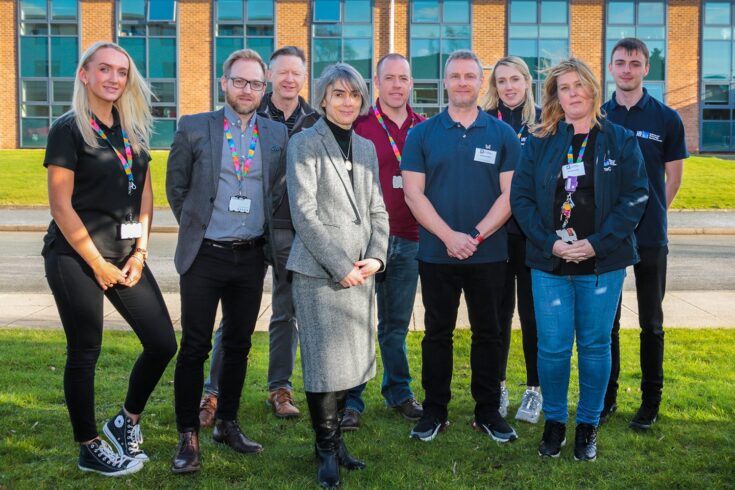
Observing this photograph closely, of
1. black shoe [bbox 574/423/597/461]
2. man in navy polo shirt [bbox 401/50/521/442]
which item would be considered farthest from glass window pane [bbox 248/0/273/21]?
black shoe [bbox 574/423/597/461]

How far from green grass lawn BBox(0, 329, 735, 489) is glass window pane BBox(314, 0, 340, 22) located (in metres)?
29.1

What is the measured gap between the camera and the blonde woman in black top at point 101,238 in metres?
3.98

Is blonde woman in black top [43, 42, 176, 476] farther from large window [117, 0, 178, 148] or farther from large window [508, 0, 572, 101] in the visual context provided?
large window [508, 0, 572, 101]

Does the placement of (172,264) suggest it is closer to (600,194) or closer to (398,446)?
(398,446)

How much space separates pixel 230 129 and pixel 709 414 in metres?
3.65

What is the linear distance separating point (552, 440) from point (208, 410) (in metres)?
2.21

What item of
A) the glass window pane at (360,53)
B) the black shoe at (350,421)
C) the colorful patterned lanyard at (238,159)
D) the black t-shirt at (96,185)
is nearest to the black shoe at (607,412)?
the black shoe at (350,421)

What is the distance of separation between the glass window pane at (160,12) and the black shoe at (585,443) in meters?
32.5

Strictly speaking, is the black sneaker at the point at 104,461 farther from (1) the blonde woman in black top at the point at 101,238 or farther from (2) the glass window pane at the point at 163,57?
(2) the glass window pane at the point at 163,57

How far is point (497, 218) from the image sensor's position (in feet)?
15.6

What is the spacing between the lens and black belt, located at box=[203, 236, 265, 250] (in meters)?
4.32

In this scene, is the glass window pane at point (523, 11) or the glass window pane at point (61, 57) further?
the glass window pane at point (61, 57)

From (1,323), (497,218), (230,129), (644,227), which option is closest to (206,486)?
(230,129)

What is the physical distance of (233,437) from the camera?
463 centimetres
